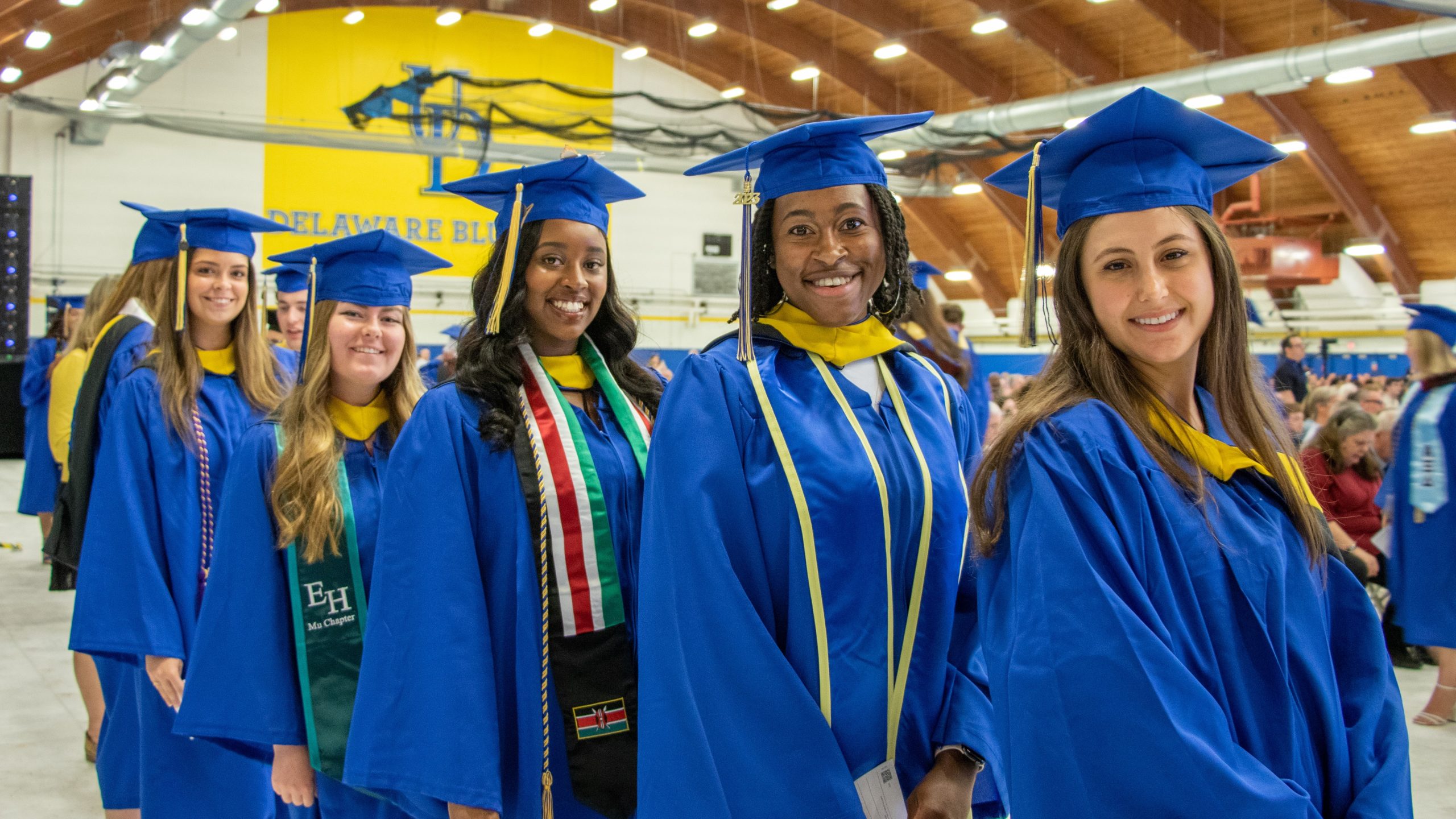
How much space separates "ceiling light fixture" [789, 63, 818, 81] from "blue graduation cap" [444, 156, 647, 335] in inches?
639

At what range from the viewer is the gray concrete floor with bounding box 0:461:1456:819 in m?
4.27

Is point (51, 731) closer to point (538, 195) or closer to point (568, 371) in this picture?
point (568, 371)

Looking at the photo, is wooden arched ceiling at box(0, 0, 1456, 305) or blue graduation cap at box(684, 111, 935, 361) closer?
blue graduation cap at box(684, 111, 935, 361)

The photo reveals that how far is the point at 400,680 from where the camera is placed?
200 centimetres

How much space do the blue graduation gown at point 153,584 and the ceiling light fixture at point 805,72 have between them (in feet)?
52.1

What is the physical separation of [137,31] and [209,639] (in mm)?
17040

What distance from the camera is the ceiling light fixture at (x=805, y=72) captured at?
1831cm

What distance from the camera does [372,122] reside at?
1819cm

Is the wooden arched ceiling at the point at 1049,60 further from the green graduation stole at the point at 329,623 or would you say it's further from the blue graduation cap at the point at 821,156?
the blue graduation cap at the point at 821,156

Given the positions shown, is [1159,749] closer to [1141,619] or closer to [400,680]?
[1141,619]

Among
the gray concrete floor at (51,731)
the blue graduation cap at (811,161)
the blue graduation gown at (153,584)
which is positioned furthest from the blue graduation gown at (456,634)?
the gray concrete floor at (51,731)

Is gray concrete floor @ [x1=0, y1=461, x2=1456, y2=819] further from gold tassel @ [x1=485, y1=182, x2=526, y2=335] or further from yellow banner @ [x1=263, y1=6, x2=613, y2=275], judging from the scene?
yellow banner @ [x1=263, y1=6, x2=613, y2=275]

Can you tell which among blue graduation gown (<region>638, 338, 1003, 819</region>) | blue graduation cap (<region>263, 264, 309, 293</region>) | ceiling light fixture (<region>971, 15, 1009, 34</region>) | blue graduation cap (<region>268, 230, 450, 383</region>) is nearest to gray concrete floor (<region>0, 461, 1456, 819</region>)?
blue graduation cap (<region>263, 264, 309, 293</region>)

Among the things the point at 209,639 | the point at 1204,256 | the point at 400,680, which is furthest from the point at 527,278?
the point at 1204,256
